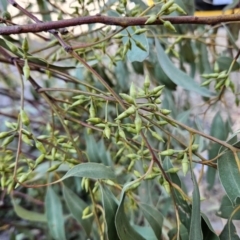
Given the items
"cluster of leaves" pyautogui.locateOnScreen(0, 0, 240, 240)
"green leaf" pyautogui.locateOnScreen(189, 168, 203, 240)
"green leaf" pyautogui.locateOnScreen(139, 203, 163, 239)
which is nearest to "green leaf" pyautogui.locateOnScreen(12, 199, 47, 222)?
"cluster of leaves" pyautogui.locateOnScreen(0, 0, 240, 240)

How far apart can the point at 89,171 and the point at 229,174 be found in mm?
129

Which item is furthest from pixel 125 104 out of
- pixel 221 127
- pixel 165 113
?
pixel 221 127

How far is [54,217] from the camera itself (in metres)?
0.67

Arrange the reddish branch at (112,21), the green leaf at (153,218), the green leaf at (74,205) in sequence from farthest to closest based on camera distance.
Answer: the green leaf at (74,205) < the green leaf at (153,218) < the reddish branch at (112,21)

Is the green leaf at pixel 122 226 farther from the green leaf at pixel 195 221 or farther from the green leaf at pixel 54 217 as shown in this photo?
the green leaf at pixel 54 217

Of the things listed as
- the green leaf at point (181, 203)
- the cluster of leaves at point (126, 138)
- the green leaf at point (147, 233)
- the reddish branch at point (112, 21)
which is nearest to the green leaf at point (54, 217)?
the cluster of leaves at point (126, 138)

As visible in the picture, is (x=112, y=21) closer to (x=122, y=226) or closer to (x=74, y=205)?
(x=122, y=226)

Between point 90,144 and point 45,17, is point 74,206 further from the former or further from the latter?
point 45,17

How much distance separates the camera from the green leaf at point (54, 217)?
2.17 ft

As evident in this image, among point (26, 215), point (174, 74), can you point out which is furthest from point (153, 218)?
point (26, 215)

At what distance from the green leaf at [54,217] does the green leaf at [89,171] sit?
262mm

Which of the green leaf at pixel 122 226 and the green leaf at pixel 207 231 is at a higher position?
the green leaf at pixel 122 226

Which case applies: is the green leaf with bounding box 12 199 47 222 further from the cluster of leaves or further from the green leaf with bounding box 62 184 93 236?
the green leaf with bounding box 62 184 93 236

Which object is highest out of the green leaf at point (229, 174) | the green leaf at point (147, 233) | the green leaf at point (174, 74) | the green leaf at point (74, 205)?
the green leaf at point (174, 74)
